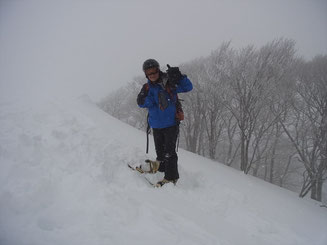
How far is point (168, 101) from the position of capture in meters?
3.59

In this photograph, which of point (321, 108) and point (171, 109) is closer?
point (171, 109)

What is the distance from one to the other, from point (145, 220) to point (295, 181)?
25.4 m

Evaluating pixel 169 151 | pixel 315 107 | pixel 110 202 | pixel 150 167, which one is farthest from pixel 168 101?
pixel 315 107

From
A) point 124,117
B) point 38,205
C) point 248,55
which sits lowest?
point 38,205

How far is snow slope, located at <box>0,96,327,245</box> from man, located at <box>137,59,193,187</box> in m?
0.47

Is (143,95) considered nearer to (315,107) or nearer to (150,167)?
(150,167)

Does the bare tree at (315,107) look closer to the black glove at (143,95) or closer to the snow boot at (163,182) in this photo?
the snow boot at (163,182)

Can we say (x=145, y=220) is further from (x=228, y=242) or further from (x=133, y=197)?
(x=228, y=242)

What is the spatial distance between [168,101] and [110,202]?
1.96 meters

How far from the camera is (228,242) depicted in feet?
8.04

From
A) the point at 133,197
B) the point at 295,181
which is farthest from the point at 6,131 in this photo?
the point at 295,181

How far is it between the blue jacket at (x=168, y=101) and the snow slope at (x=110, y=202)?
115 cm

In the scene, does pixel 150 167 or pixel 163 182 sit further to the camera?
pixel 150 167

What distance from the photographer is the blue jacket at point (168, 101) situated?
3586 millimetres
